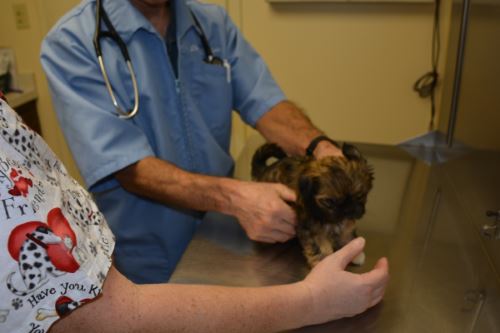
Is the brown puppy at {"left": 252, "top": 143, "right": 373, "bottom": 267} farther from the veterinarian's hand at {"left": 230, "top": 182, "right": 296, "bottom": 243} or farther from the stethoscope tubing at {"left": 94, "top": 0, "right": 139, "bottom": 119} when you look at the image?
the stethoscope tubing at {"left": 94, "top": 0, "right": 139, "bottom": 119}

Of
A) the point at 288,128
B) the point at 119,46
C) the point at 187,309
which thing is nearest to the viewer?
the point at 187,309

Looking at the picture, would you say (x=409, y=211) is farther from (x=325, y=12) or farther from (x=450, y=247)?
(x=325, y=12)

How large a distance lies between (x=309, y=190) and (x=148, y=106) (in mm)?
520

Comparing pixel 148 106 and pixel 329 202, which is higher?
pixel 148 106

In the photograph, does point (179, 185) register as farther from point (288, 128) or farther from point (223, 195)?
point (288, 128)

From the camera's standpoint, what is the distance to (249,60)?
4.92 ft

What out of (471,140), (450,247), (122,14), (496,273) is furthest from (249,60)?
(496,273)

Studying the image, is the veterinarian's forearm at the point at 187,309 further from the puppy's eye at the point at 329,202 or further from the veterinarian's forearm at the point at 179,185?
the veterinarian's forearm at the point at 179,185

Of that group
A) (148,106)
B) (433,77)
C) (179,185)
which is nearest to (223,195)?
(179,185)

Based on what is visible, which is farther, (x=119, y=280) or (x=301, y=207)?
(x=301, y=207)

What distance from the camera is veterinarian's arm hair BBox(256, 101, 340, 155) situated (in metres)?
1.38

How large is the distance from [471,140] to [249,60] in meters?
0.72

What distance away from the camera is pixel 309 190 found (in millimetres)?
941

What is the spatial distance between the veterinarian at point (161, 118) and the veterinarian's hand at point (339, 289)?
0.72 ft
